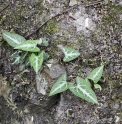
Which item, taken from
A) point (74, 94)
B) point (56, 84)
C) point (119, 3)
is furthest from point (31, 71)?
point (119, 3)

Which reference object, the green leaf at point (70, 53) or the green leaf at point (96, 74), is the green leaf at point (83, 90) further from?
the green leaf at point (70, 53)

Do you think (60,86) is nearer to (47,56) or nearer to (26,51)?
(47,56)

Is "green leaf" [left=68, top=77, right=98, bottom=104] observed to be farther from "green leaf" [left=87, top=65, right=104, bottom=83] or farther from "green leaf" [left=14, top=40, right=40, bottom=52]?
"green leaf" [left=14, top=40, right=40, bottom=52]

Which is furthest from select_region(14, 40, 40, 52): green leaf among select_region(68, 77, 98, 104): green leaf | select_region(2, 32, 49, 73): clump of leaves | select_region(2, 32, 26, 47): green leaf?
select_region(68, 77, 98, 104): green leaf

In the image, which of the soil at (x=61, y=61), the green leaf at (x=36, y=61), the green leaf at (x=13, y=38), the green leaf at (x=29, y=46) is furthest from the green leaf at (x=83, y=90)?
the green leaf at (x=13, y=38)

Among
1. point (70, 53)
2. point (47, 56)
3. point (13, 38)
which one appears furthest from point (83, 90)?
point (13, 38)
